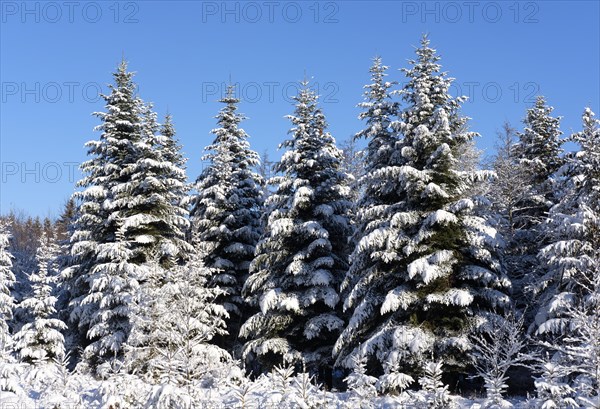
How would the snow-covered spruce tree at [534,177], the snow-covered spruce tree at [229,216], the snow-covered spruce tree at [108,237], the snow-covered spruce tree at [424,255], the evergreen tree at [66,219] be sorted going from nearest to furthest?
the snow-covered spruce tree at [424,255] < the snow-covered spruce tree at [108,237] < the snow-covered spruce tree at [534,177] < the snow-covered spruce tree at [229,216] < the evergreen tree at [66,219]

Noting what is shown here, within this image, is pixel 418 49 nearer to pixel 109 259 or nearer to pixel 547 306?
pixel 547 306

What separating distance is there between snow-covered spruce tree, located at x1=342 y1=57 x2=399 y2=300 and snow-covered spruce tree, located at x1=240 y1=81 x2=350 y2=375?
1.49 metres

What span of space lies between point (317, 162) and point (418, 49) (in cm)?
651

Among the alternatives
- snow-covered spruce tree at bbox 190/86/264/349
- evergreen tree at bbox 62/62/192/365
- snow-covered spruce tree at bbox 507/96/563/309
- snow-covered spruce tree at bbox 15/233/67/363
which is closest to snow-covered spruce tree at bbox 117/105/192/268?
evergreen tree at bbox 62/62/192/365

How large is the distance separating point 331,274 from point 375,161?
16.8ft

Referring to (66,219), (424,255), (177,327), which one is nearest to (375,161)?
(424,255)

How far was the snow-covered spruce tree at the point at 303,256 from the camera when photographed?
21641mm

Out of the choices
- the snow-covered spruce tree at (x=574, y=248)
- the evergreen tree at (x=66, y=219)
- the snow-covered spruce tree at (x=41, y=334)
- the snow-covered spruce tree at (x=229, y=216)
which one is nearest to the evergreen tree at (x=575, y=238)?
the snow-covered spruce tree at (x=574, y=248)

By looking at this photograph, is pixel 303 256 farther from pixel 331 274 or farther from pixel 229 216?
pixel 229 216

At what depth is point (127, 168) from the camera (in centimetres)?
2494

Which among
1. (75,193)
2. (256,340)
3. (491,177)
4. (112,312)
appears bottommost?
(256,340)

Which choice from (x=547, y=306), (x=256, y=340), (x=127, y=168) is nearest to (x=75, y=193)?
(x=127, y=168)

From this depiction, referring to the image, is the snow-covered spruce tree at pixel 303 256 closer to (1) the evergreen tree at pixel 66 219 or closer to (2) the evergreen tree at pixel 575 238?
(2) the evergreen tree at pixel 575 238

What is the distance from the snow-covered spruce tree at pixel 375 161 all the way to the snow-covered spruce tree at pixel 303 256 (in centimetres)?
149
